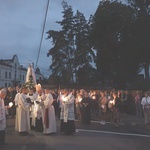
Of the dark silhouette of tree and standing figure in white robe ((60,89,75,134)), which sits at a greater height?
the dark silhouette of tree

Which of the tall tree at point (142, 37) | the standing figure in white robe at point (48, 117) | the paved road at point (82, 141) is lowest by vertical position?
the paved road at point (82, 141)

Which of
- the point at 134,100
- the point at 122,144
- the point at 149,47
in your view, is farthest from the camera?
the point at 149,47

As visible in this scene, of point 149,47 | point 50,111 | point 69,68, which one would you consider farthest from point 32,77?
point 69,68

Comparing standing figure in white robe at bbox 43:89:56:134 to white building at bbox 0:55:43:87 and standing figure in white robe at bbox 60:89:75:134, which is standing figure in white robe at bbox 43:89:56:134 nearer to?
standing figure in white robe at bbox 60:89:75:134

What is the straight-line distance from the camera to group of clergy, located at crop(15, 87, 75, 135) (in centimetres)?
1533

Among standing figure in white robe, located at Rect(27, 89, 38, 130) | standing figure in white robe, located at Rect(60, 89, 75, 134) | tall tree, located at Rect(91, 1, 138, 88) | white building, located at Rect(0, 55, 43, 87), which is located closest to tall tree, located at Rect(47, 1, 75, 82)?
tall tree, located at Rect(91, 1, 138, 88)

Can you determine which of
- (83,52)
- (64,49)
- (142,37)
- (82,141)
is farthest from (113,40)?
(82,141)

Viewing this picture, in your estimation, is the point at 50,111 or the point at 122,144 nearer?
the point at 122,144

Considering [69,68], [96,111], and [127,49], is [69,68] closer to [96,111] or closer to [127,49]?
[127,49]

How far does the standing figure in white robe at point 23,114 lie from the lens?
15227 millimetres

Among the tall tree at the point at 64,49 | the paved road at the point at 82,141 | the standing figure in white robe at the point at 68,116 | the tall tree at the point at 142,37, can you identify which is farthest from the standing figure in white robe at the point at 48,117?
the tall tree at the point at 64,49

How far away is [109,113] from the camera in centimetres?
2227

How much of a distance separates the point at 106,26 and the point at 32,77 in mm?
28049

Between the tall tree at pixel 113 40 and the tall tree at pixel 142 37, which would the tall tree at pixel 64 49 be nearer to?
the tall tree at pixel 113 40
